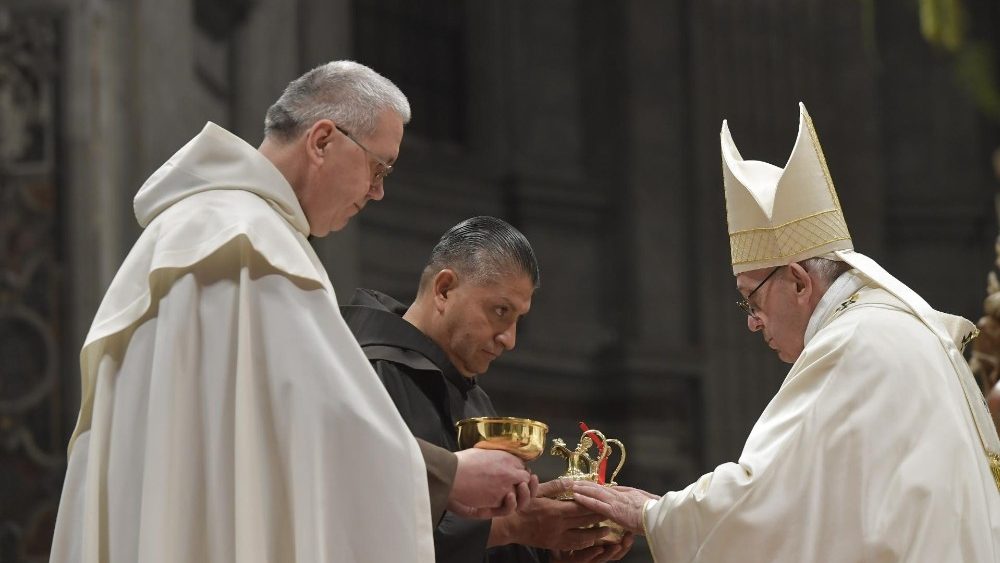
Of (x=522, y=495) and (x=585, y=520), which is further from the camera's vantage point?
(x=585, y=520)

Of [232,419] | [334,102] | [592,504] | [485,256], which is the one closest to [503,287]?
[485,256]

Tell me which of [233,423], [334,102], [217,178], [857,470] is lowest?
[857,470]

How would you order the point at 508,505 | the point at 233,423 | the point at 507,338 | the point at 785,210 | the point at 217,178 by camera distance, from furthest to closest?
the point at 507,338
the point at 785,210
the point at 508,505
the point at 217,178
the point at 233,423

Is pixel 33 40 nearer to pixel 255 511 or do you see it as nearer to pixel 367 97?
pixel 367 97

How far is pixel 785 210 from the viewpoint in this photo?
182 inches

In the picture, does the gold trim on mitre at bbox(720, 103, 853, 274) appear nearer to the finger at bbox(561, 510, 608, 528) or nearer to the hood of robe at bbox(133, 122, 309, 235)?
the finger at bbox(561, 510, 608, 528)

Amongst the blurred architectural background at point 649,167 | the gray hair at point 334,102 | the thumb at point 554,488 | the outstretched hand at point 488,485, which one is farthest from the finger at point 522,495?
the blurred architectural background at point 649,167

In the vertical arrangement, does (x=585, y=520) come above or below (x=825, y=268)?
below

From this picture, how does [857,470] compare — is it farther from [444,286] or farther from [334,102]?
[334,102]

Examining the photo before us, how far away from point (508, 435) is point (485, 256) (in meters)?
0.88

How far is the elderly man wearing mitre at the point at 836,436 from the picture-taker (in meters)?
4.04

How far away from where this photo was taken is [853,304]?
442 cm

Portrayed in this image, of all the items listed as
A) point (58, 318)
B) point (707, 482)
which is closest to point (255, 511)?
point (707, 482)

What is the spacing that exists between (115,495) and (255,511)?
334mm
